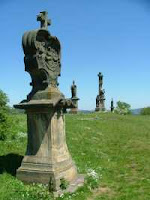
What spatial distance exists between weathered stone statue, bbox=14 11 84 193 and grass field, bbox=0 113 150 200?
0.43 meters

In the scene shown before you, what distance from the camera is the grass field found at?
874 centimetres

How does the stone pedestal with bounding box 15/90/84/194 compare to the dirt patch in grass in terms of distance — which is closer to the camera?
the dirt patch in grass

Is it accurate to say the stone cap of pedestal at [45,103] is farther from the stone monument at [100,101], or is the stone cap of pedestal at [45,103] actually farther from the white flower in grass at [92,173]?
the stone monument at [100,101]

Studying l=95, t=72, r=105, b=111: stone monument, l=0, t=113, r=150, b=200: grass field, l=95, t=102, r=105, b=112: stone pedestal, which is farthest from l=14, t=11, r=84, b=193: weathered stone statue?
l=95, t=72, r=105, b=111: stone monument

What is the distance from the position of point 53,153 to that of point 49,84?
2063 millimetres

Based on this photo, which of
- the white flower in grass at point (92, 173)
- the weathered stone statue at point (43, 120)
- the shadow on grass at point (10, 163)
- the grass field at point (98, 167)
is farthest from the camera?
the white flower in grass at point (92, 173)

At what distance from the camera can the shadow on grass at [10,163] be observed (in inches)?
405

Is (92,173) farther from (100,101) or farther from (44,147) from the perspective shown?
(100,101)

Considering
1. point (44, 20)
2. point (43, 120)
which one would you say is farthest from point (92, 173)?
point (44, 20)

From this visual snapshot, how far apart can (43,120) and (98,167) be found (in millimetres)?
3420

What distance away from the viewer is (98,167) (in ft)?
39.1

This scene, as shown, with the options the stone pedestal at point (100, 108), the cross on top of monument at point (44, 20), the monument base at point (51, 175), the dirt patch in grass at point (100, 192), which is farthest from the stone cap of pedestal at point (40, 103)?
the stone pedestal at point (100, 108)

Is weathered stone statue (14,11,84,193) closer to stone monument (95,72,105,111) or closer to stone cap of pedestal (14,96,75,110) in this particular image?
stone cap of pedestal (14,96,75,110)

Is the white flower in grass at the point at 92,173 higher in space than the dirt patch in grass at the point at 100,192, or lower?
higher
